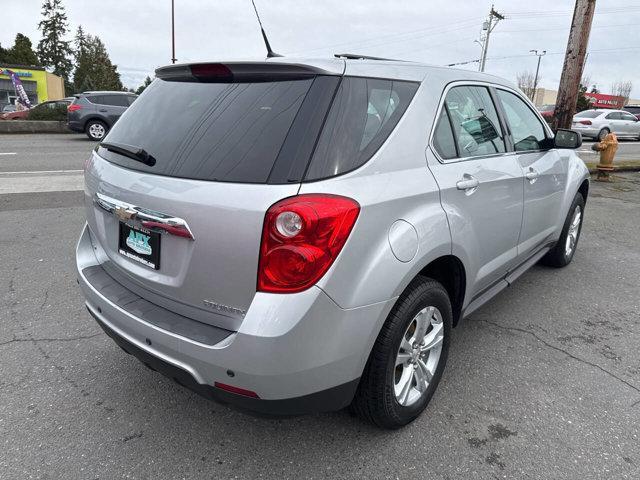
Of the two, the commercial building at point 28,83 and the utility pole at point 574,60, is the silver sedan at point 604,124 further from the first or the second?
the commercial building at point 28,83

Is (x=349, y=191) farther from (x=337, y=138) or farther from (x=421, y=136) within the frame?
(x=421, y=136)

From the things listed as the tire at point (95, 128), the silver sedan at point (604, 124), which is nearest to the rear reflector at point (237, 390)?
the tire at point (95, 128)

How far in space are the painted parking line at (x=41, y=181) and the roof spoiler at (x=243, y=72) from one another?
6.07 metres

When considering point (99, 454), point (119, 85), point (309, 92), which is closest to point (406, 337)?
point (309, 92)

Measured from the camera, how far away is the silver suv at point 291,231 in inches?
70.0

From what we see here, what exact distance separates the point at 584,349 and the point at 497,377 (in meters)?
0.80

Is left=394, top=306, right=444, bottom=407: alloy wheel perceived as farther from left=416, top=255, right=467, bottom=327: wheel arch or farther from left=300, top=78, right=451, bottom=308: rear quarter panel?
left=300, top=78, right=451, bottom=308: rear quarter panel

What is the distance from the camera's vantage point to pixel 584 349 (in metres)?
3.23

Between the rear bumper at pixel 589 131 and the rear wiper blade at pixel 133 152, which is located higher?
the rear wiper blade at pixel 133 152

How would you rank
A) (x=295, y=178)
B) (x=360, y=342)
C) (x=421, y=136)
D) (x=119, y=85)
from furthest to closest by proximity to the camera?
(x=119, y=85)
(x=421, y=136)
(x=360, y=342)
(x=295, y=178)

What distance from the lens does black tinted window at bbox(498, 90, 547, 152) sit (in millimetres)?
3354

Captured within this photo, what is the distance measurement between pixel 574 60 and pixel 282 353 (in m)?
9.70

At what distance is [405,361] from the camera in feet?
7.61

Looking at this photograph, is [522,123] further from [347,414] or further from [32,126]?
[32,126]
